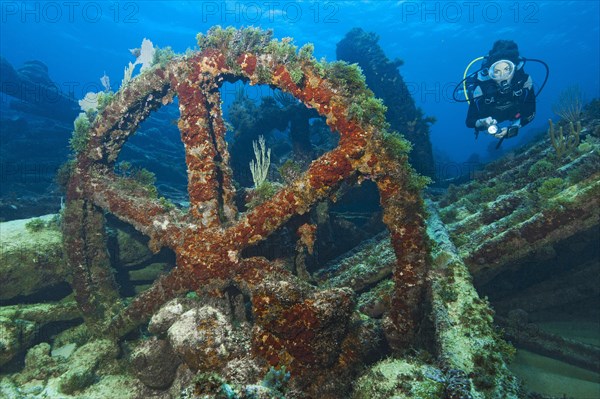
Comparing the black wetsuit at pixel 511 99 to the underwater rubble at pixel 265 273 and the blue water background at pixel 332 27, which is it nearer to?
the underwater rubble at pixel 265 273

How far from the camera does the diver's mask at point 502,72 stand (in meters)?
7.78

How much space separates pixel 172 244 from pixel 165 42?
219 feet

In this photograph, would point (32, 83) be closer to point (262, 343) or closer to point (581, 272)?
point (262, 343)

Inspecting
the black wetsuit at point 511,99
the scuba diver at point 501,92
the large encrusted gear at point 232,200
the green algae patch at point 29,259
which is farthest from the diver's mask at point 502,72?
the green algae patch at point 29,259

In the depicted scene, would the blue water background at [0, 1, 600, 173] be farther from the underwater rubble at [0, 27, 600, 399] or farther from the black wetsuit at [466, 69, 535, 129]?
the underwater rubble at [0, 27, 600, 399]

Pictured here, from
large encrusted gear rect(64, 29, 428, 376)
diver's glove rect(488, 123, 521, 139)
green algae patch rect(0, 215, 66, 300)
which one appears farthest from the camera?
diver's glove rect(488, 123, 521, 139)

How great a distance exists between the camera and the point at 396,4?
140 ft

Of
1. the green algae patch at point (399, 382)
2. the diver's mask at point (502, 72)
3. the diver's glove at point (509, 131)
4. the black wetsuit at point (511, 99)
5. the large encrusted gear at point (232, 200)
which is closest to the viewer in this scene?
the green algae patch at point (399, 382)

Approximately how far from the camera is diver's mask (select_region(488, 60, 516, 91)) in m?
7.78

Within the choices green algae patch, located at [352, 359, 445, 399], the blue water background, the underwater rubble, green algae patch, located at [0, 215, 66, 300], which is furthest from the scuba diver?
the blue water background

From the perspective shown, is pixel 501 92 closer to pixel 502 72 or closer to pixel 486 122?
pixel 502 72

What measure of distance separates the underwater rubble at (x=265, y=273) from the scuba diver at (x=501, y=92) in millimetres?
1993

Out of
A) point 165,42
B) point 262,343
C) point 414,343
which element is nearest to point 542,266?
point 414,343

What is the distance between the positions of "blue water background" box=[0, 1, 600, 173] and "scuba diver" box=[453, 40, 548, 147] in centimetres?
2982
